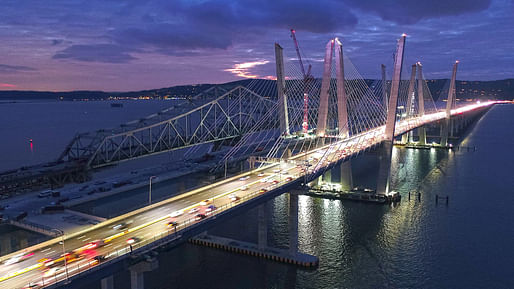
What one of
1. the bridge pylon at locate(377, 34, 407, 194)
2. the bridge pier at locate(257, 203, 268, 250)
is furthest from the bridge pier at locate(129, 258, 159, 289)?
the bridge pylon at locate(377, 34, 407, 194)

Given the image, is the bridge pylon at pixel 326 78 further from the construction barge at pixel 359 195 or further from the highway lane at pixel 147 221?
the highway lane at pixel 147 221

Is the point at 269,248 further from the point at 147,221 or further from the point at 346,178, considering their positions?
the point at 346,178

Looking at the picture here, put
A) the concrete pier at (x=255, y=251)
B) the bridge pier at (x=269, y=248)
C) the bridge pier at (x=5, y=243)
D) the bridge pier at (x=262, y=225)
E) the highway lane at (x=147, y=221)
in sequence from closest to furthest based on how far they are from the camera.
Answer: the highway lane at (x=147, y=221) < the bridge pier at (x=5, y=243) < the concrete pier at (x=255, y=251) < the bridge pier at (x=269, y=248) < the bridge pier at (x=262, y=225)

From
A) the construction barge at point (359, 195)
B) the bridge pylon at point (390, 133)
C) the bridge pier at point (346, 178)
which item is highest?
the bridge pylon at point (390, 133)

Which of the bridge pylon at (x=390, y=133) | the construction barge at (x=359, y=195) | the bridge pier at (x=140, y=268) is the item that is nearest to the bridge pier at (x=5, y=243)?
the bridge pier at (x=140, y=268)

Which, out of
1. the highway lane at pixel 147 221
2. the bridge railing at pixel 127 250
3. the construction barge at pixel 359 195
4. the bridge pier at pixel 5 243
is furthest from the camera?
the construction barge at pixel 359 195

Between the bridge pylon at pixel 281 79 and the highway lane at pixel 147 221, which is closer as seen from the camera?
the highway lane at pixel 147 221

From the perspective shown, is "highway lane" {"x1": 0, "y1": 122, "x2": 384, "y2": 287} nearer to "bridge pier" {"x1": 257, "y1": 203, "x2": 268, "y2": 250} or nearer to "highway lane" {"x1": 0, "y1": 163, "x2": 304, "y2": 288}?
"highway lane" {"x1": 0, "y1": 163, "x2": 304, "y2": 288}

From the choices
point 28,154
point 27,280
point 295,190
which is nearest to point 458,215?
point 295,190
